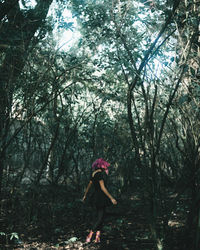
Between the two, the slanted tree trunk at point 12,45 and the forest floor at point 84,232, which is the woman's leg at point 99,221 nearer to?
the forest floor at point 84,232

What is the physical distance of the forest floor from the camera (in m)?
4.51

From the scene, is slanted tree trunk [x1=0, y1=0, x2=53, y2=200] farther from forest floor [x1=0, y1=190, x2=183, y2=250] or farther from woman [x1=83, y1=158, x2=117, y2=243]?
woman [x1=83, y1=158, x2=117, y2=243]

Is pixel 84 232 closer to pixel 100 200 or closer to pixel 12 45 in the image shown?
pixel 100 200

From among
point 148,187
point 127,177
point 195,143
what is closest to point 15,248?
point 148,187

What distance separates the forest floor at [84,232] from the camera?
451 cm

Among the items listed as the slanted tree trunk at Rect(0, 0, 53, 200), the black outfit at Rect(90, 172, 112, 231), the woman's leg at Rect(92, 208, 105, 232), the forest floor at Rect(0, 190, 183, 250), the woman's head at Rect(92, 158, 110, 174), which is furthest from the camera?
the woman's head at Rect(92, 158, 110, 174)

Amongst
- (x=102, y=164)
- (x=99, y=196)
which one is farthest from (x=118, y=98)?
(x=99, y=196)

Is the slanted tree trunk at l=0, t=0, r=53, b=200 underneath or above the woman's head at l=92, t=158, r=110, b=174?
above

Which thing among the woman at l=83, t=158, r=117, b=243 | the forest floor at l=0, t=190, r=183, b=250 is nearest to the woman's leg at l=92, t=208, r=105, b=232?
the woman at l=83, t=158, r=117, b=243

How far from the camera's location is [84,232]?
534cm

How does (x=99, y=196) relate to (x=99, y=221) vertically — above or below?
above

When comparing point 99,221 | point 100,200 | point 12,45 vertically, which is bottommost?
point 99,221

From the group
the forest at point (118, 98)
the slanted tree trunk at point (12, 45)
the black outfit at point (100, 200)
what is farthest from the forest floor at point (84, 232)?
the slanted tree trunk at point (12, 45)

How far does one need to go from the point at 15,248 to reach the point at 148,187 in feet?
9.62
